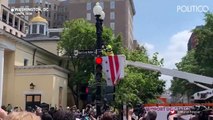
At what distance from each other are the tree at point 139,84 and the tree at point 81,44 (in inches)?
170

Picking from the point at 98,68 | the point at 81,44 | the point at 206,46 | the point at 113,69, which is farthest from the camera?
the point at 81,44

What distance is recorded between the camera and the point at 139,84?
1670 inches

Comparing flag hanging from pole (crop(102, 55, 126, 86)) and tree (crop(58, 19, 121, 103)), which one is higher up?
tree (crop(58, 19, 121, 103))

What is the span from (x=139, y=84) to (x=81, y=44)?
562 inches

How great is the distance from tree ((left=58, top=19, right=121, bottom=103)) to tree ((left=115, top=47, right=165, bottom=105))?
4.31 m

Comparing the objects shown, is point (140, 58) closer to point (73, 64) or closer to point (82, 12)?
point (73, 64)

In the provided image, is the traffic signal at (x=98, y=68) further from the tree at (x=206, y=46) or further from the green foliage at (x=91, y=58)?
the tree at (x=206, y=46)

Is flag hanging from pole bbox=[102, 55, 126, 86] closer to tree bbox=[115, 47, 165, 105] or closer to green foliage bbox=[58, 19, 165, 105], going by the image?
tree bbox=[115, 47, 165, 105]

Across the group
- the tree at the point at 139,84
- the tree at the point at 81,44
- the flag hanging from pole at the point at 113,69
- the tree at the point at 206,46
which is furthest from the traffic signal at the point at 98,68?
the tree at the point at 81,44

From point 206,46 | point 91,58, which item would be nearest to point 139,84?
point 206,46

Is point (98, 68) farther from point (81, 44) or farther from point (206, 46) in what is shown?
point (81, 44)

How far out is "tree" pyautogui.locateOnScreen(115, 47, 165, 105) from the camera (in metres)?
35.5

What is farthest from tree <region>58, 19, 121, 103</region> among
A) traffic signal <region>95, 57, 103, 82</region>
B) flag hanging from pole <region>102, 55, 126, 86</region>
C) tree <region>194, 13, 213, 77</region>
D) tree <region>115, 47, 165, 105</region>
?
flag hanging from pole <region>102, 55, 126, 86</region>

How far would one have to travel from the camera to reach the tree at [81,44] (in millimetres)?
53338
